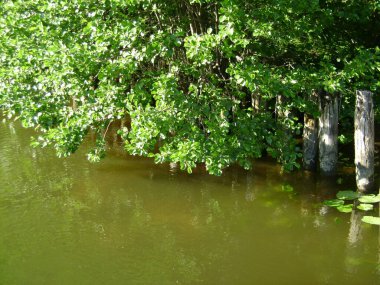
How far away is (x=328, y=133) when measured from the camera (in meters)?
9.25

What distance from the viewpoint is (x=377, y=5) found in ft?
27.7

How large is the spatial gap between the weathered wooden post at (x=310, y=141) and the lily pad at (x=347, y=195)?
126cm

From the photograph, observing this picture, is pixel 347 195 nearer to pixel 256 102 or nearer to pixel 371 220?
pixel 371 220

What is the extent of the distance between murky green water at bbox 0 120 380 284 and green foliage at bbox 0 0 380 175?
0.97m

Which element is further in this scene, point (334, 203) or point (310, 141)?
point (310, 141)

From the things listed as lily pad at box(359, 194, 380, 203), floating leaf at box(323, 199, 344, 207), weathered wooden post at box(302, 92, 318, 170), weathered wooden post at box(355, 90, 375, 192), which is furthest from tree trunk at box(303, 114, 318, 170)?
lily pad at box(359, 194, 380, 203)

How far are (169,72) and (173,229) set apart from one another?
2892 mm

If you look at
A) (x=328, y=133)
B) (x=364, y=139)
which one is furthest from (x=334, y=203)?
(x=328, y=133)

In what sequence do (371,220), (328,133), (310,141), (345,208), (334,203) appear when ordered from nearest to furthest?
(371,220), (345,208), (334,203), (328,133), (310,141)

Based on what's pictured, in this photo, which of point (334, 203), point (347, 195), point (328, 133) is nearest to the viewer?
point (334, 203)

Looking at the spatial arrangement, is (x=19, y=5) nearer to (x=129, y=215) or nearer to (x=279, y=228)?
(x=129, y=215)

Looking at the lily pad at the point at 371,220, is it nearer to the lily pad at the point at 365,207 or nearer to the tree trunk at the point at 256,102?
the lily pad at the point at 365,207

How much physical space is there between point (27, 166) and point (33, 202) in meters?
2.48

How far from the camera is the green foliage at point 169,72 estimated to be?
25.5 feet
